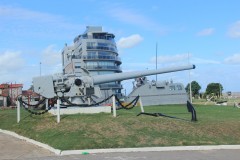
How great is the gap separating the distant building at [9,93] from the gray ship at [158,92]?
505 inches

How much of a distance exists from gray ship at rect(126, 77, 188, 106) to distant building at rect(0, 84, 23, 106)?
42.0 ft

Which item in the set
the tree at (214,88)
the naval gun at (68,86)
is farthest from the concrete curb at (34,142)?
the tree at (214,88)

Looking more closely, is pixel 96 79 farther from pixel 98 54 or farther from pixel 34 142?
pixel 98 54

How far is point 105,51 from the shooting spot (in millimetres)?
59656

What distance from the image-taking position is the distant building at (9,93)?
38.6 meters

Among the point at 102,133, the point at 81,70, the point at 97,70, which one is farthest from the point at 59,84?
the point at 97,70

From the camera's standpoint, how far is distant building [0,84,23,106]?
38.6m

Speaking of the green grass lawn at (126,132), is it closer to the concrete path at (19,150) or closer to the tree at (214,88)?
the concrete path at (19,150)

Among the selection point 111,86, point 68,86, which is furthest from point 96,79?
point 111,86

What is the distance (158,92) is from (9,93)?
17.3 m

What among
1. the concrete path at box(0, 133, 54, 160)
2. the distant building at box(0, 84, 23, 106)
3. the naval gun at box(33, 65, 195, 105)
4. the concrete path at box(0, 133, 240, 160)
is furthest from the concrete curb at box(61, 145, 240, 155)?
the distant building at box(0, 84, 23, 106)

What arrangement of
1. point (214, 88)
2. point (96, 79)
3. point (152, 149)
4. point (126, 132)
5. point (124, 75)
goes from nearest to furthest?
point (152, 149) < point (126, 132) < point (96, 79) < point (124, 75) < point (214, 88)

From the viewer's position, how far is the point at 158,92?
42.2 metres

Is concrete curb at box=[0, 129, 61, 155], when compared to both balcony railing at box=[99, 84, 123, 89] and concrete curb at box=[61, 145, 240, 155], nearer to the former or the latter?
concrete curb at box=[61, 145, 240, 155]
